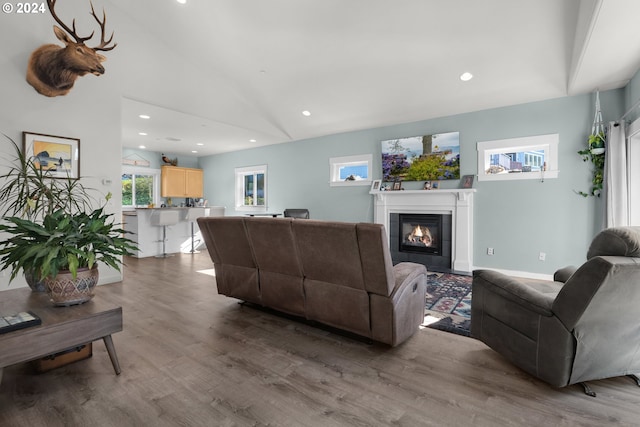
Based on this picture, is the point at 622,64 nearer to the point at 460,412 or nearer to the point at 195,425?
the point at 460,412

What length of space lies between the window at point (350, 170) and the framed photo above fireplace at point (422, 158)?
0.44 m

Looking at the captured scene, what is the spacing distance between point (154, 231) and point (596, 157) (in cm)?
783

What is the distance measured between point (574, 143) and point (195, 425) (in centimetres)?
547

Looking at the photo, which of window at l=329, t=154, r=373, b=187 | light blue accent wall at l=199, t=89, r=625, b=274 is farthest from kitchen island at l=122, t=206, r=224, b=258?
light blue accent wall at l=199, t=89, r=625, b=274

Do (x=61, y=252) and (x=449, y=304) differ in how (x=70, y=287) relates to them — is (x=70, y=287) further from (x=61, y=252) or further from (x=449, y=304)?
(x=449, y=304)

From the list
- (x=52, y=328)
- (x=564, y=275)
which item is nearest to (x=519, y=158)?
(x=564, y=275)

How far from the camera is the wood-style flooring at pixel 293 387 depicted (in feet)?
5.28

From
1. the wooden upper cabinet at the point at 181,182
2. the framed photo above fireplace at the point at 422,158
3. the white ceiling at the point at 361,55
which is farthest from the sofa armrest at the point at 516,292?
the wooden upper cabinet at the point at 181,182

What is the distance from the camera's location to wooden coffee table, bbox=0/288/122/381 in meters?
1.61

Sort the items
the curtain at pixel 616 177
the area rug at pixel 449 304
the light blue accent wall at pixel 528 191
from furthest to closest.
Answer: the light blue accent wall at pixel 528 191, the curtain at pixel 616 177, the area rug at pixel 449 304

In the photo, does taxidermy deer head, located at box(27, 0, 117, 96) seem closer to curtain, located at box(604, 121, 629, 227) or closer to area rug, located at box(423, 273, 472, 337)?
area rug, located at box(423, 273, 472, 337)

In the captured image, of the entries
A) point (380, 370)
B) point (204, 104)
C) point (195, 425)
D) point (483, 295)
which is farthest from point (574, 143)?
point (204, 104)

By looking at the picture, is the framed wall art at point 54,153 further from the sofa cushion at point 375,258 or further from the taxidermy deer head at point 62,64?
the sofa cushion at point 375,258

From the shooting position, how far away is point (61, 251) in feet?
6.05
